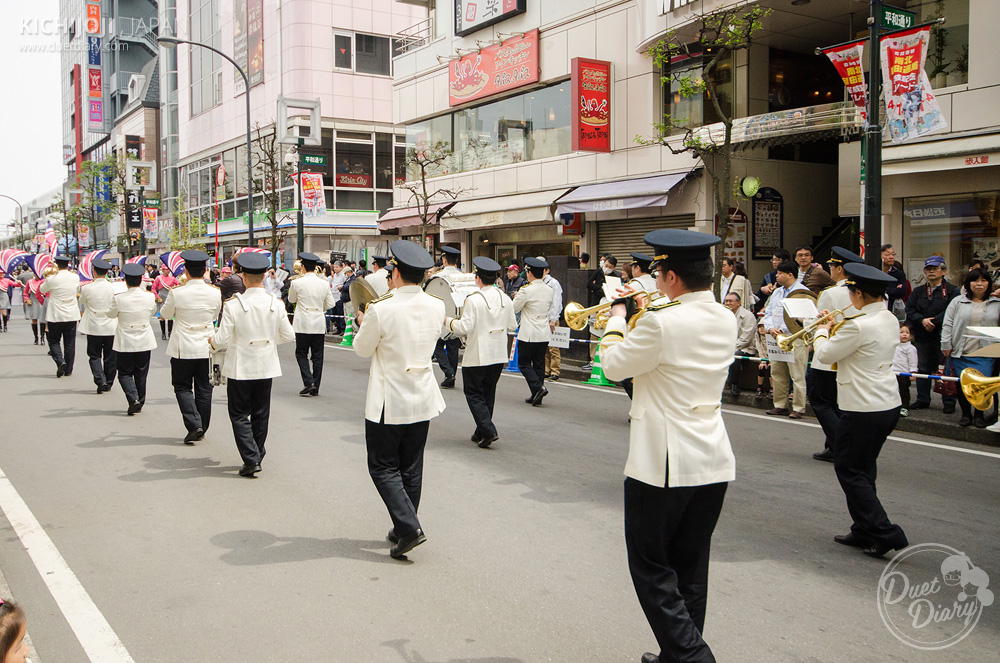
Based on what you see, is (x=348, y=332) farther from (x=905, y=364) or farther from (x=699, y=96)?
(x=905, y=364)

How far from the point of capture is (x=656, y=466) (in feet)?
10.7

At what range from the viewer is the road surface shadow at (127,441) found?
27.3 feet

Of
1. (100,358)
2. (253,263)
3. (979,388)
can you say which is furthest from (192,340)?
(979,388)

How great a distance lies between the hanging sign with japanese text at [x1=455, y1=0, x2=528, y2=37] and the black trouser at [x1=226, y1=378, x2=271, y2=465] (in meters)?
18.4

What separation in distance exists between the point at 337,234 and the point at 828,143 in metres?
23.9

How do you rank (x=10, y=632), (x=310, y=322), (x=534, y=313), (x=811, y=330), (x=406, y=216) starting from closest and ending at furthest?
(x=10, y=632) → (x=811, y=330) → (x=534, y=313) → (x=310, y=322) → (x=406, y=216)

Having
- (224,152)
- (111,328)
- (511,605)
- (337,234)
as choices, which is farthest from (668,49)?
(224,152)

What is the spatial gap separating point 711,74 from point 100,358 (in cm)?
1389

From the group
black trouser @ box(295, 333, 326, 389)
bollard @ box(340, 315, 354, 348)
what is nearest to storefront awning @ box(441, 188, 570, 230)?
bollard @ box(340, 315, 354, 348)

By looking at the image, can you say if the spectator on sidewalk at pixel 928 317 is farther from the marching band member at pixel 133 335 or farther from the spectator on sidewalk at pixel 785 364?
the marching band member at pixel 133 335

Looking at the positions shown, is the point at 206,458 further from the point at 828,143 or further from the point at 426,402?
the point at 828,143

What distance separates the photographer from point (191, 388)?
8453mm

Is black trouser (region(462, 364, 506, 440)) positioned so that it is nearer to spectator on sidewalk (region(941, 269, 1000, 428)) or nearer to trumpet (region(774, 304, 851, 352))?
trumpet (region(774, 304, 851, 352))

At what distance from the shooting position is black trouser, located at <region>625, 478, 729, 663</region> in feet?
10.5
